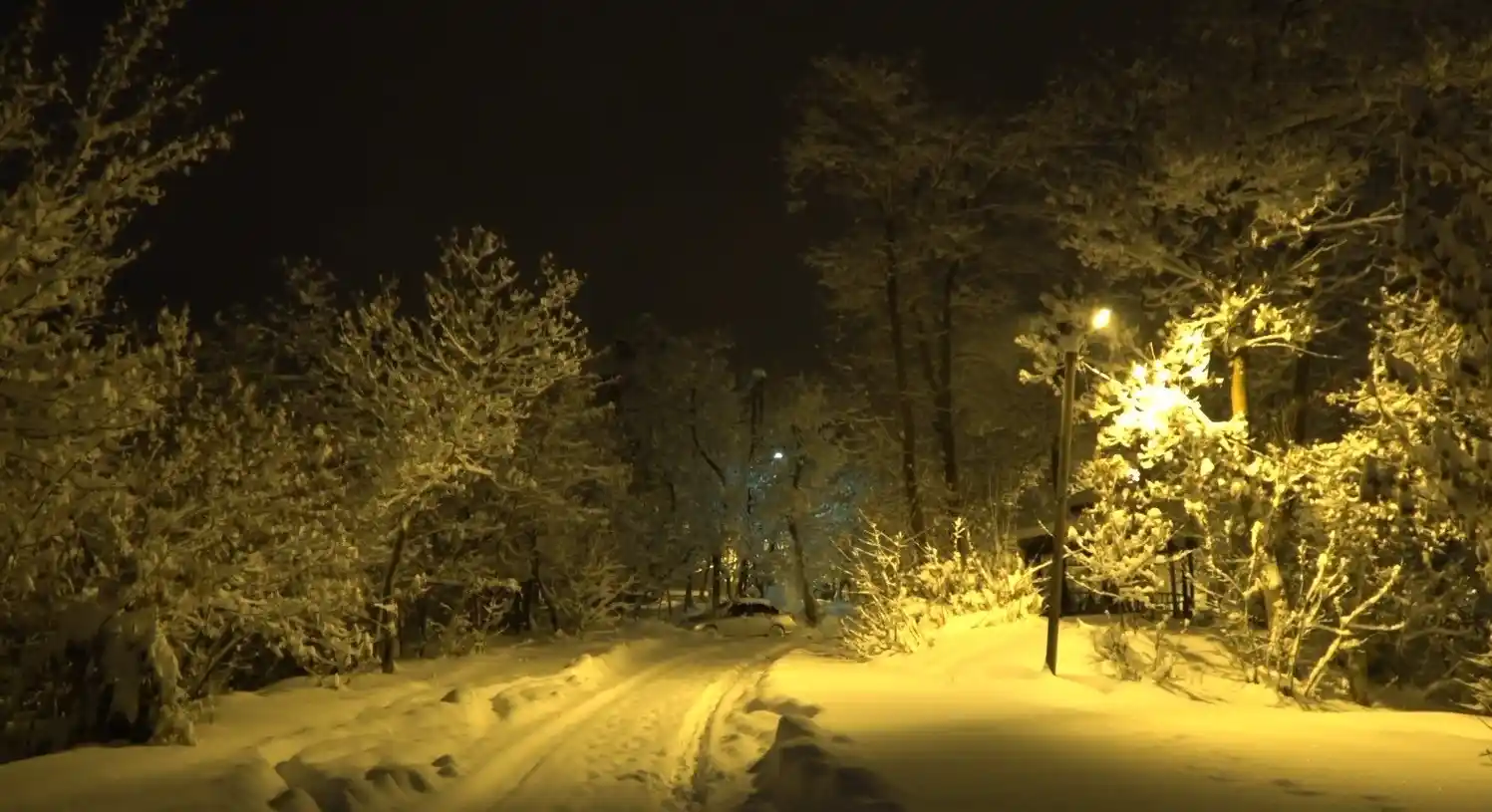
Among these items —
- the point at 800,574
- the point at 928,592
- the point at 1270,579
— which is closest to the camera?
the point at 1270,579

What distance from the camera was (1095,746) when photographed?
37.5 ft

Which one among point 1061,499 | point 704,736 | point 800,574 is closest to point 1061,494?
point 1061,499

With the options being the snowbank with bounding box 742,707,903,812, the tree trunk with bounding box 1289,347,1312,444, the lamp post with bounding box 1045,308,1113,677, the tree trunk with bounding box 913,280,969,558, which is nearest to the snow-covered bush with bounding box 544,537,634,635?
the tree trunk with bounding box 913,280,969,558

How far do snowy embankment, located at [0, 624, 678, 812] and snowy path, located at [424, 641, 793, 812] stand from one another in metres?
0.33

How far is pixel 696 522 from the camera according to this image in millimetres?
45031

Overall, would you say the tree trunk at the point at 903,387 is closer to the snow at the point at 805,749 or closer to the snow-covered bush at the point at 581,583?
the snow-covered bush at the point at 581,583

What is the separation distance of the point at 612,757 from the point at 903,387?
59.3ft

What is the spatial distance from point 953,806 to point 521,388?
43.1ft

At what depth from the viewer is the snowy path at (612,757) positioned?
10055 millimetres

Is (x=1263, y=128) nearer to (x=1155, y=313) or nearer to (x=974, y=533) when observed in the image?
(x=1155, y=313)

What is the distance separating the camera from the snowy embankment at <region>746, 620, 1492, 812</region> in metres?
8.88

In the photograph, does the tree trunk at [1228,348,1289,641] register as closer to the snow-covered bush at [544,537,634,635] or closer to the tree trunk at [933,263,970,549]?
the tree trunk at [933,263,970,549]

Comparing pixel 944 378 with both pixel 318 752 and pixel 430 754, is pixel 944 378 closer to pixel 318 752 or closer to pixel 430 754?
pixel 430 754

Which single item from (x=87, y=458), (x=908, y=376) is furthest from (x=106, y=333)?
(x=908, y=376)
